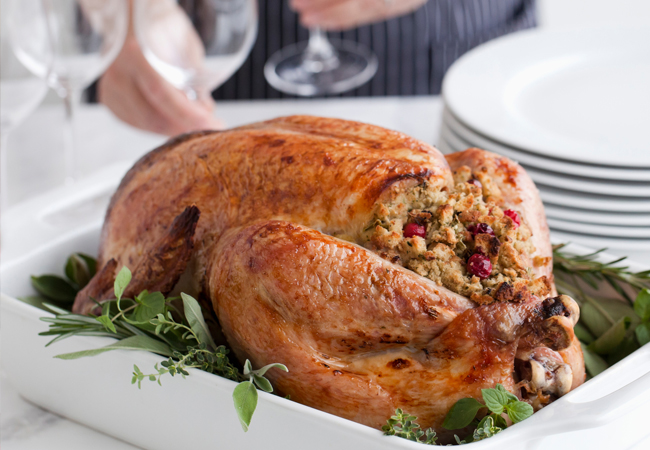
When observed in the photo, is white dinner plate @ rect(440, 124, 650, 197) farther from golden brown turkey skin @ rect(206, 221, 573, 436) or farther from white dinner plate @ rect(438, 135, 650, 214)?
golden brown turkey skin @ rect(206, 221, 573, 436)

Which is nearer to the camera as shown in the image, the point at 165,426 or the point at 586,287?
the point at 165,426

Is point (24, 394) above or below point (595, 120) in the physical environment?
below

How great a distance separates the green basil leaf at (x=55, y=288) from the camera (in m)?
1.47

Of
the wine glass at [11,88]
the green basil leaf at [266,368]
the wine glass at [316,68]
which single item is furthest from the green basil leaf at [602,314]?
the wine glass at [316,68]

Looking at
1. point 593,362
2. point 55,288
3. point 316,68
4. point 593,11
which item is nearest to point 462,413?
point 593,362

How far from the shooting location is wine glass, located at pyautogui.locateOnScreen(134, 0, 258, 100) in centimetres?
197

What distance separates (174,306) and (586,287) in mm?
755

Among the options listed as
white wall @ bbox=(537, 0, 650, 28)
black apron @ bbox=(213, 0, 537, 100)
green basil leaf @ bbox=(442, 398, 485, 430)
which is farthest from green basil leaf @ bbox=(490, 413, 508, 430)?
white wall @ bbox=(537, 0, 650, 28)

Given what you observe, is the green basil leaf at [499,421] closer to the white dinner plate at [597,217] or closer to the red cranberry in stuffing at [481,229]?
the red cranberry in stuffing at [481,229]

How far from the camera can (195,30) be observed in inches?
78.7

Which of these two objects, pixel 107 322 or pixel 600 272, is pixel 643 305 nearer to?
pixel 600 272

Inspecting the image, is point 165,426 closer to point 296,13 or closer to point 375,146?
point 375,146

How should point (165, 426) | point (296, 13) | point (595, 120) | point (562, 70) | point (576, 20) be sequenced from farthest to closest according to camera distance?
1. point (576, 20)
2. point (296, 13)
3. point (562, 70)
4. point (595, 120)
5. point (165, 426)

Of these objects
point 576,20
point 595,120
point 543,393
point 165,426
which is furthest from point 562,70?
point 576,20
